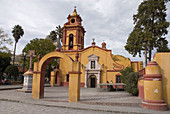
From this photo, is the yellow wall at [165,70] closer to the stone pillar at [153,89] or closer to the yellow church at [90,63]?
the stone pillar at [153,89]

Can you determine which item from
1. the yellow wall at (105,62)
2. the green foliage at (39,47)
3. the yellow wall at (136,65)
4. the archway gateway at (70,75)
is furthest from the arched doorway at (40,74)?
the green foliage at (39,47)

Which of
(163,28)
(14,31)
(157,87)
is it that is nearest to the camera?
(157,87)

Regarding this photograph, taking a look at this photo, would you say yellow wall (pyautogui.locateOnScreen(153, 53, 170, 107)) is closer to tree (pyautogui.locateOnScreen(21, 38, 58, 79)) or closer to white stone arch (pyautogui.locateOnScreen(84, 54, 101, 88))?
white stone arch (pyautogui.locateOnScreen(84, 54, 101, 88))

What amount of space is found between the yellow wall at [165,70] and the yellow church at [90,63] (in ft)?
49.0

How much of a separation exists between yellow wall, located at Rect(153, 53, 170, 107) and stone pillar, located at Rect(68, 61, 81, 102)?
510 centimetres

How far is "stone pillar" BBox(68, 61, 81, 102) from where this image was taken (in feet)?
29.8

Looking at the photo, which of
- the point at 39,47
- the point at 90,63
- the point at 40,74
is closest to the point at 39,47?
the point at 39,47

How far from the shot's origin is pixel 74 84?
9.34 m

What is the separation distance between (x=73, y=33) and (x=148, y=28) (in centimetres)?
1382

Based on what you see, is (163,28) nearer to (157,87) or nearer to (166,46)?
(166,46)

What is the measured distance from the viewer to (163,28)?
1753 centimetres

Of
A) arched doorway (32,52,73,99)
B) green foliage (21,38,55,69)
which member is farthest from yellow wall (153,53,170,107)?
green foliage (21,38,55,69)

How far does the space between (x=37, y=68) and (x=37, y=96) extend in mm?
2128

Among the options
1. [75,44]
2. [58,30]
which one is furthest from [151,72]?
[58,30]
